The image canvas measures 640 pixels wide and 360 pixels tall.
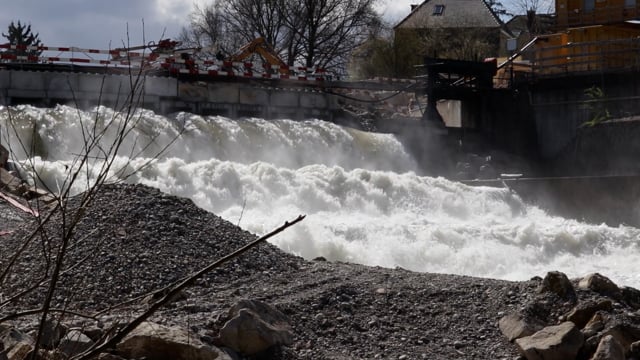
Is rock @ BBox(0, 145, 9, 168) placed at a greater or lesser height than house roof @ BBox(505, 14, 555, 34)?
lesser

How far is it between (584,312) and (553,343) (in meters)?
1.16

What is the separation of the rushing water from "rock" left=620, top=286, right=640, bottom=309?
7.94 metres

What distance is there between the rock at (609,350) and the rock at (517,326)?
818 mm

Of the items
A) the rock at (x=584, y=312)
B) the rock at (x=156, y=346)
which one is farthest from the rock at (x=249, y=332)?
the rock at (x=584, y=312)

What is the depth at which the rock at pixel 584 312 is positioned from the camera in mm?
9344

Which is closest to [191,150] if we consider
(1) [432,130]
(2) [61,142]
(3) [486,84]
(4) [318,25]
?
(2) [61,142]

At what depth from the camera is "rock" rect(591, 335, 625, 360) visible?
8.21 meters

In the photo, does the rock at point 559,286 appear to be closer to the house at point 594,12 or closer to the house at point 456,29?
the house at point 594,12

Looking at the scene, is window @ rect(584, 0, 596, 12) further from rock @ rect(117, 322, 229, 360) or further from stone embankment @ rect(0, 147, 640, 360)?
A: rock @ rect(117, 322, 229, 360)

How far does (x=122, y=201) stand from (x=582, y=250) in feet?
40.0

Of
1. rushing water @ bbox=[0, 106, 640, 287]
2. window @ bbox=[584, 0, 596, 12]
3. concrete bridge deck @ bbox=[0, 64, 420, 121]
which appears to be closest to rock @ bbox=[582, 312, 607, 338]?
rushing water @ bbox=[0, 106, 640, 287]

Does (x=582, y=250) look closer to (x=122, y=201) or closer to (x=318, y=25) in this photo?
(x=122, y=201)

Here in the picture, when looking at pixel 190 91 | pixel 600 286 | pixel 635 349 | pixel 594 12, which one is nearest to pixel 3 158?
pixel 190 91

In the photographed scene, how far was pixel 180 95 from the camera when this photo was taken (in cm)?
3025
